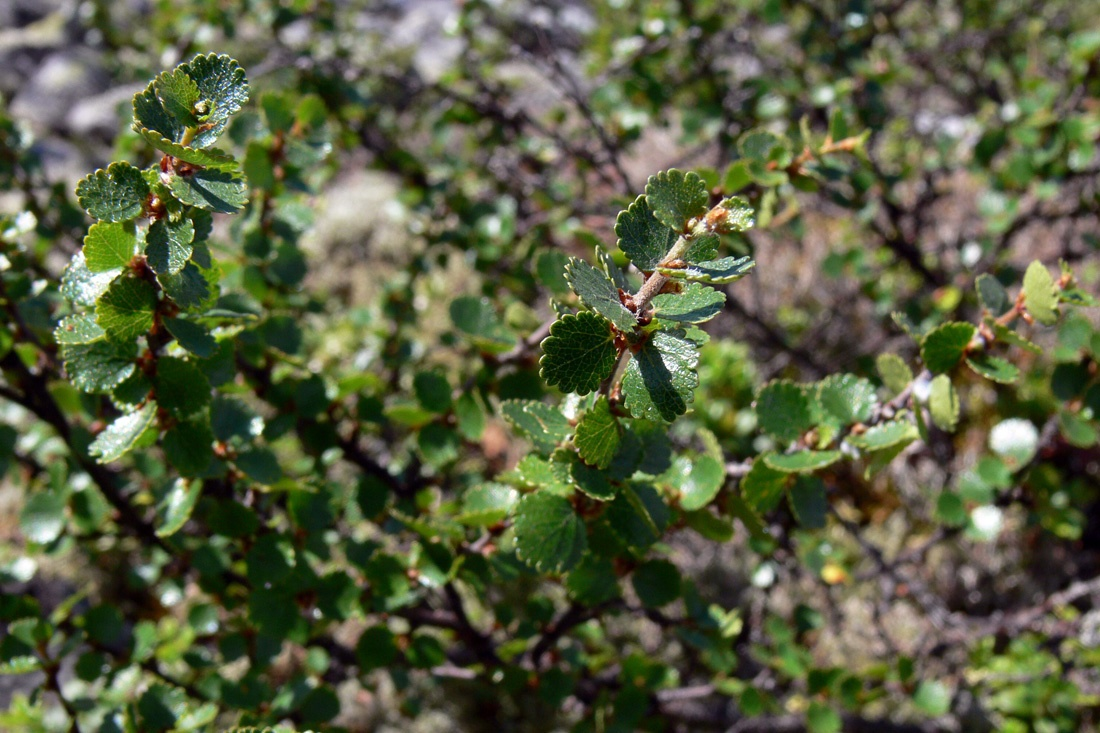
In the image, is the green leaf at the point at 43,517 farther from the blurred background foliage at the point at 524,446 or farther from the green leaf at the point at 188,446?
the green leaf at the point at 188,446

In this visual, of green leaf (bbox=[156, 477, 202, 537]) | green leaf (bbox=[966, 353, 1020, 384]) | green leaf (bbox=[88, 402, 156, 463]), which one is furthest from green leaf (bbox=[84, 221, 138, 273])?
green leaf (bbox=[966, 353, 1020, 384])

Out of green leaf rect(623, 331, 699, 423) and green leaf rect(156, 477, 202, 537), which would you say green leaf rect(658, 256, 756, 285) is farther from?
green leaf rect(156, 477, 202, 537)

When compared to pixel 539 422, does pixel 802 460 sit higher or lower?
lower

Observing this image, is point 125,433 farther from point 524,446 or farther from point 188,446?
point 524,446

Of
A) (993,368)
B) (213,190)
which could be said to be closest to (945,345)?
(993,368)

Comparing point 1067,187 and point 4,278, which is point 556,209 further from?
point 1067,187

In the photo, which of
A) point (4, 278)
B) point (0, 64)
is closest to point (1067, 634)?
point (4, 278)
